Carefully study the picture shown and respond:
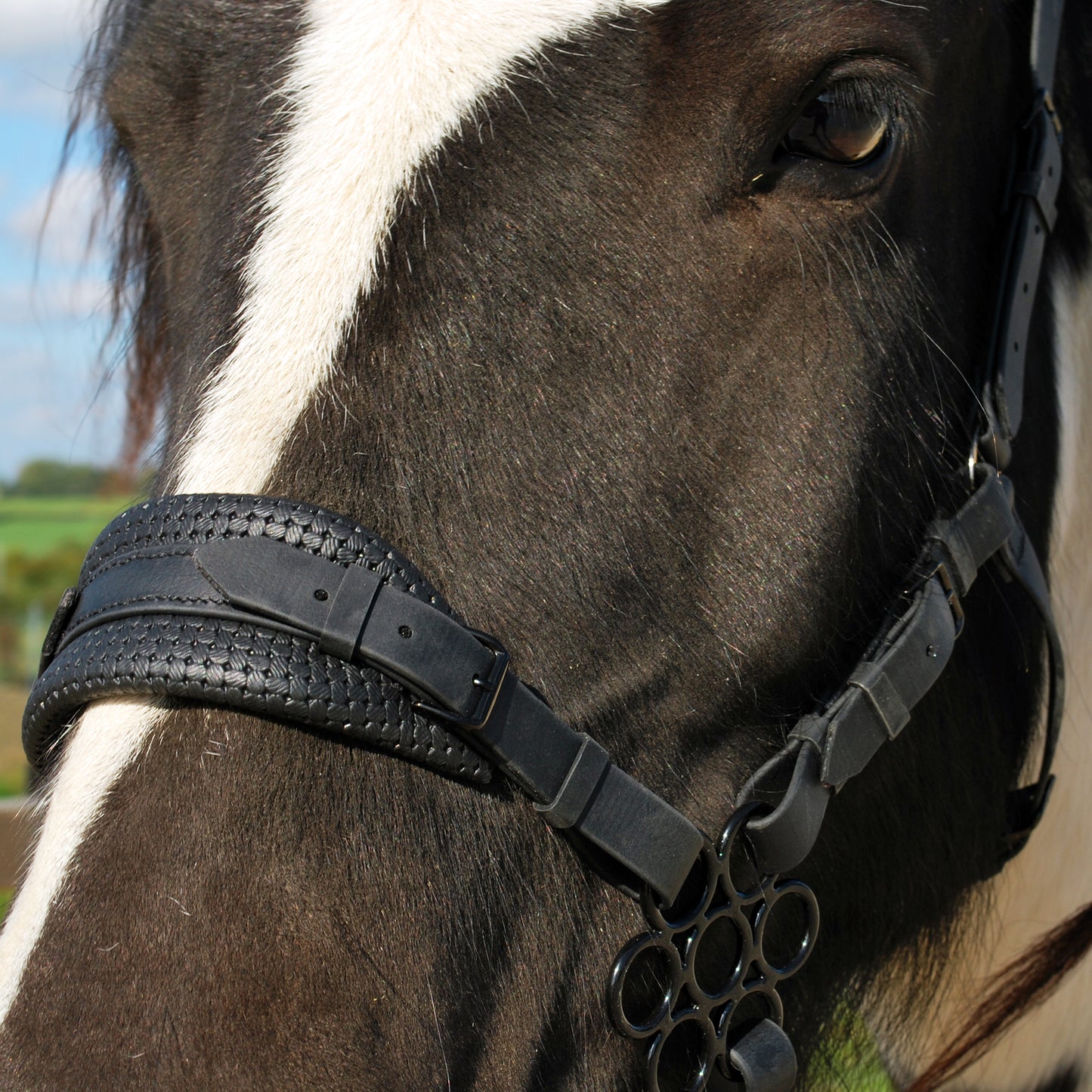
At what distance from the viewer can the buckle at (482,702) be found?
3.03 ft

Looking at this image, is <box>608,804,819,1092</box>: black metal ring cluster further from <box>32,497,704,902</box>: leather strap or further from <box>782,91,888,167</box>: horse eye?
<box>782,91,888,167</box>: horse eye

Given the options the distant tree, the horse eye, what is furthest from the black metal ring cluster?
the distant tree

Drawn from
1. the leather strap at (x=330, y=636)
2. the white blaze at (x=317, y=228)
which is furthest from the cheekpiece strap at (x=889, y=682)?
the white blaze at (x=317, y=228)

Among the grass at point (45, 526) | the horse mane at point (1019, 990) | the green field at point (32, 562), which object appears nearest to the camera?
the horse mane at point (1019, 990)

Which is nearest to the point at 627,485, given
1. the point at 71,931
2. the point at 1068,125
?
the point at 71,931

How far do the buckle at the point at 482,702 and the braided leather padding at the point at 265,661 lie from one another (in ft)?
0.04

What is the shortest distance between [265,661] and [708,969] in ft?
1.77

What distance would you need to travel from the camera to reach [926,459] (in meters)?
1.20

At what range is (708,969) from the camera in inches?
43.5

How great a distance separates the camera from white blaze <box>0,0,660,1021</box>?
94 cm

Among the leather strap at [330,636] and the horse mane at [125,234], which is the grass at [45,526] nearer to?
the horse mane at [125,234]

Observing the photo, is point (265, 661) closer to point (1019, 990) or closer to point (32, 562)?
point (1019, 990)

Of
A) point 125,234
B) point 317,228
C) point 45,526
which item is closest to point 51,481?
Answer: point 125,234

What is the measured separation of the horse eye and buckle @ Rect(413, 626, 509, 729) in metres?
0.56
